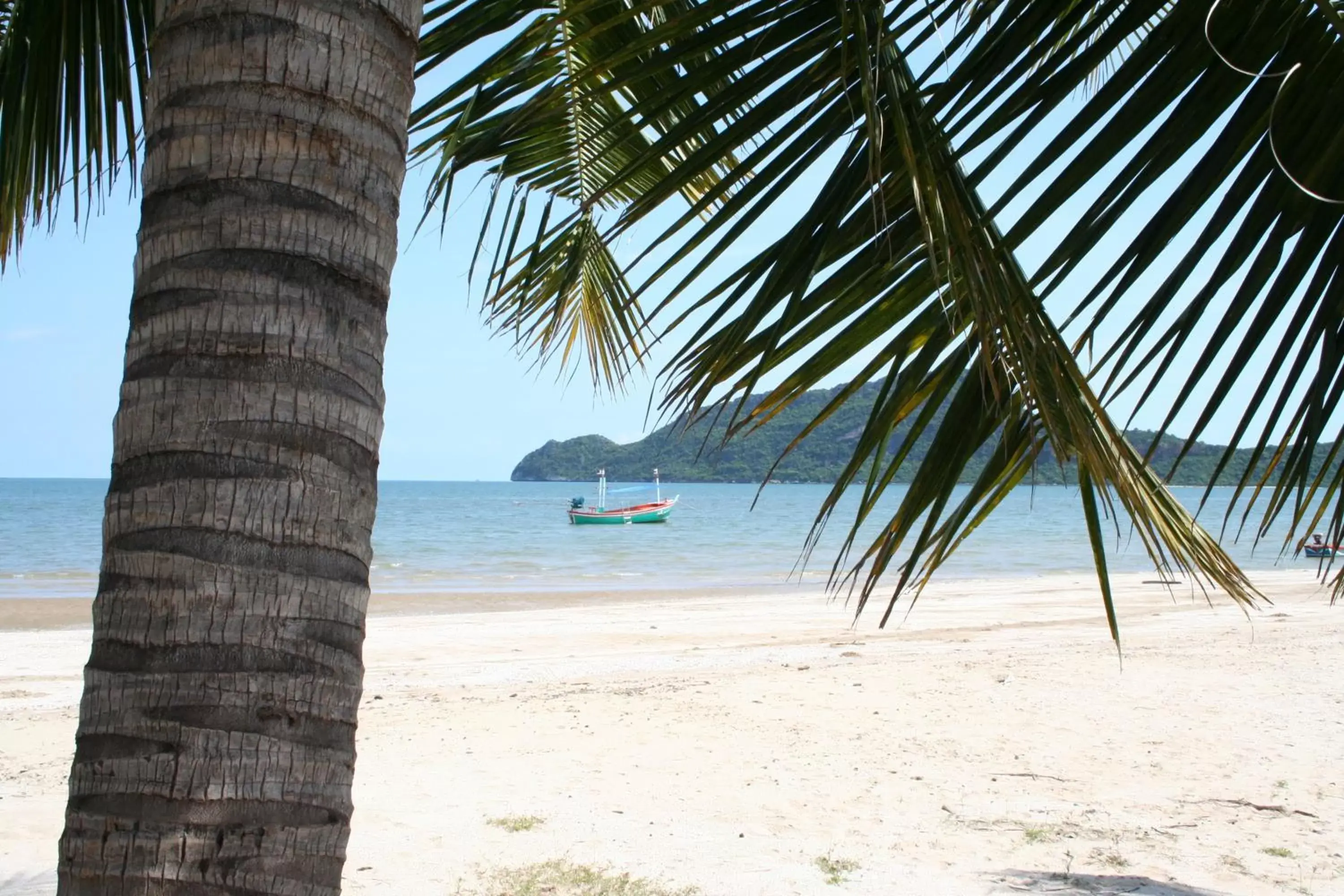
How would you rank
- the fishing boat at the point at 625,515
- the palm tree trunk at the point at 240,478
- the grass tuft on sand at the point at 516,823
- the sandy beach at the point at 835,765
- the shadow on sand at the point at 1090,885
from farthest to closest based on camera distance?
1. the fishing boat at the point at 625,515
2. the grass tuft on sand at the point at 516,823
3. the sandy beach at the point at 835,765
4. the shadow on sand at the point at 1090,885
5. the palm tree trunk at the point at 240,478

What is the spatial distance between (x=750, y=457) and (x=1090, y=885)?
331ft

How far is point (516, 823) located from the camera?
4656mm

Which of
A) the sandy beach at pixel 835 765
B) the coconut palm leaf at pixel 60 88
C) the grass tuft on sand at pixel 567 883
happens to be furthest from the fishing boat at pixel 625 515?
the coconut palm leaf at pixel 60 88

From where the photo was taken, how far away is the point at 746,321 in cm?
161

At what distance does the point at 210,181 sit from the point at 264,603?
1.64 feet

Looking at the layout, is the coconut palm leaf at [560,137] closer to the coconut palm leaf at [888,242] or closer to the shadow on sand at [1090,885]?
the coconut palm leaf at [888,242]

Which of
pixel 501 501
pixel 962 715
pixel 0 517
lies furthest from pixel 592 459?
pixel 962 715

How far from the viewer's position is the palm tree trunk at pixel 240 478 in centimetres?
119

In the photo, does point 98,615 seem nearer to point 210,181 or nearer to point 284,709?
point 284,709

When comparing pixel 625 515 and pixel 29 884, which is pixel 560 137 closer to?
pixel 29 884

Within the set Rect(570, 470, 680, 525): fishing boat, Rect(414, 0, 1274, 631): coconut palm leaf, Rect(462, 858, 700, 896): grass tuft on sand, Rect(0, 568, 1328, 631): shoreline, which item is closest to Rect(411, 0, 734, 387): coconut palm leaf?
Rect(414, 0, 1274, 631): coconut palm leaf

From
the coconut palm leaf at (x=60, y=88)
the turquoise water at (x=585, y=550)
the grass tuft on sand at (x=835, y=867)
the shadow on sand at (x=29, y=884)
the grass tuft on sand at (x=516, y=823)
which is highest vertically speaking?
the coconut palm leaf at (x=60, y=88)

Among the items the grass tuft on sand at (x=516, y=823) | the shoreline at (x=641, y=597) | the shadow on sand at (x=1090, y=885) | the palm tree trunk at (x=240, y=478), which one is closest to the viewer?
the palm tree trunk at (x=240, y=478)

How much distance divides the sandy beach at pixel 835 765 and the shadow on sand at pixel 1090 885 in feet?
0.05
